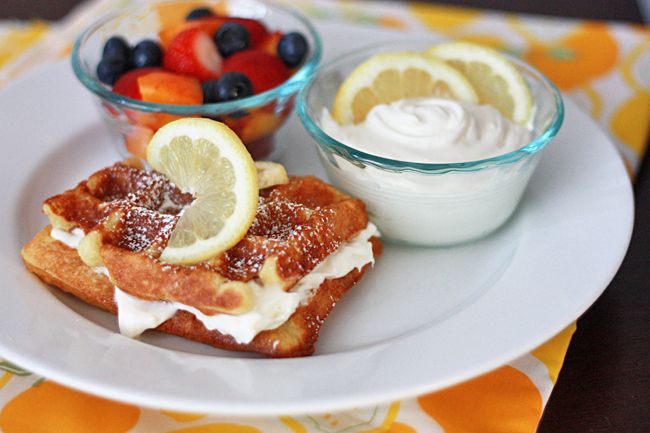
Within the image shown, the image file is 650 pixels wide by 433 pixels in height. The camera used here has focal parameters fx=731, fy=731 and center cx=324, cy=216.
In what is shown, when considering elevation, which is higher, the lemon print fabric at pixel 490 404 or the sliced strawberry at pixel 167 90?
the sliced strawberry at pixel 167 90

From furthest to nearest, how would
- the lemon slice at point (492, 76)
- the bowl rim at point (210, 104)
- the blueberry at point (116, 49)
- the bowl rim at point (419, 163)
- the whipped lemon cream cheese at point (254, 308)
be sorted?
the blueberry at point (116, 49) → the lemon slice at point (492, 76) → the bowl rim at point (210, 104) → the bowl rim at point (419, 163) → the whipped lemon cream cheese at point (254, 308)

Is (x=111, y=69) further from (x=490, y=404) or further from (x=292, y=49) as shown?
(x=490, y=404)

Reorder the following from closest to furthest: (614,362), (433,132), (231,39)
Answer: (614,362)
(433,132)
(231,39)

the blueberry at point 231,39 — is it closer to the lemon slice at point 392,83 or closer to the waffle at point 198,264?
the lemon slice at point 392,83

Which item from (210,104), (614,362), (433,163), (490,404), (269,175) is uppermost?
(210,104)

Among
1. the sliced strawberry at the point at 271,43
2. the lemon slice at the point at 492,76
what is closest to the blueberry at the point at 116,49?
the sliced strawberry at the point at 271,43

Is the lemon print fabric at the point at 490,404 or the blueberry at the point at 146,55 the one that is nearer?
the lemon print fabric at the point at 490,404

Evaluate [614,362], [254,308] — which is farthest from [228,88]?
[614,362]

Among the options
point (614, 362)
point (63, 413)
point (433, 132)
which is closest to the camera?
point (63, 413)

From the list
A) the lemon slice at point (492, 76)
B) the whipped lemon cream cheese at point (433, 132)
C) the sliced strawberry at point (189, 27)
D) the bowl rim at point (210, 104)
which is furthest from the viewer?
the sliced strawberry at point (189, 27)
